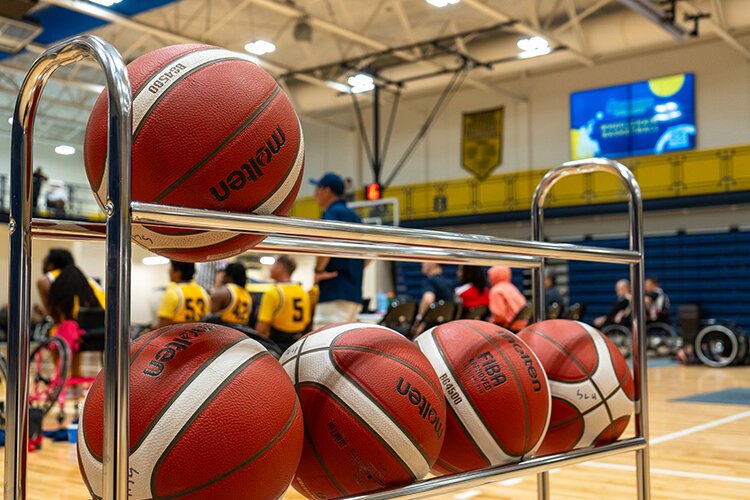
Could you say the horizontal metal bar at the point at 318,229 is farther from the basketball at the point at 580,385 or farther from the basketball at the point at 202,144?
the basketball at the point at 580,385

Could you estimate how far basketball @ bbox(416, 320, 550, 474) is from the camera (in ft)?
6.00

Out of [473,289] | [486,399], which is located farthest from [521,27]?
[486,399]

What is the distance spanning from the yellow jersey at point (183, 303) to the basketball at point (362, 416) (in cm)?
579

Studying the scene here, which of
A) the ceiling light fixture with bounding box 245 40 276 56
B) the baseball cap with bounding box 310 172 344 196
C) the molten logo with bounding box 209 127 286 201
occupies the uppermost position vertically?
the ceiling light fixture with bounding box 245 40 276 56

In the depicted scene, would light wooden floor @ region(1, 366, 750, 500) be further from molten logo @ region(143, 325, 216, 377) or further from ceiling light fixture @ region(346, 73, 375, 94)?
ceiling light fixture @ region(346, 73, 375, 94)

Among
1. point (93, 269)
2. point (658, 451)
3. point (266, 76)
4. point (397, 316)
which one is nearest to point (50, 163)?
point (93, 269)

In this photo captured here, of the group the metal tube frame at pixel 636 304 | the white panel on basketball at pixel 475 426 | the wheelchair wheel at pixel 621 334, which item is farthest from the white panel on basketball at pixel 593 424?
the wheelchair wheel at pixel 621 334

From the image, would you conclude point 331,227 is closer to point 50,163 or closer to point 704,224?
point 704,224

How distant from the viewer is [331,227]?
4.70 feet

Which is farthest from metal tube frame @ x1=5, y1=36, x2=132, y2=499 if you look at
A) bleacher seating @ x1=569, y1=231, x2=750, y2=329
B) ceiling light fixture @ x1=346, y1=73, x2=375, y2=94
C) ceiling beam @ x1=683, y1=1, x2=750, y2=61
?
bleacher seating @ x1=569, y1=231, x2=750, y2=329

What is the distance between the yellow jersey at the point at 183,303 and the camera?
7375 mm

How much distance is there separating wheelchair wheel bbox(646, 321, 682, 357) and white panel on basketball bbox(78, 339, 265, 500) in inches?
520

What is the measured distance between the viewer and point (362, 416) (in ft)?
5.08

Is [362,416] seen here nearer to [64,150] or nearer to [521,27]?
[521,27]
